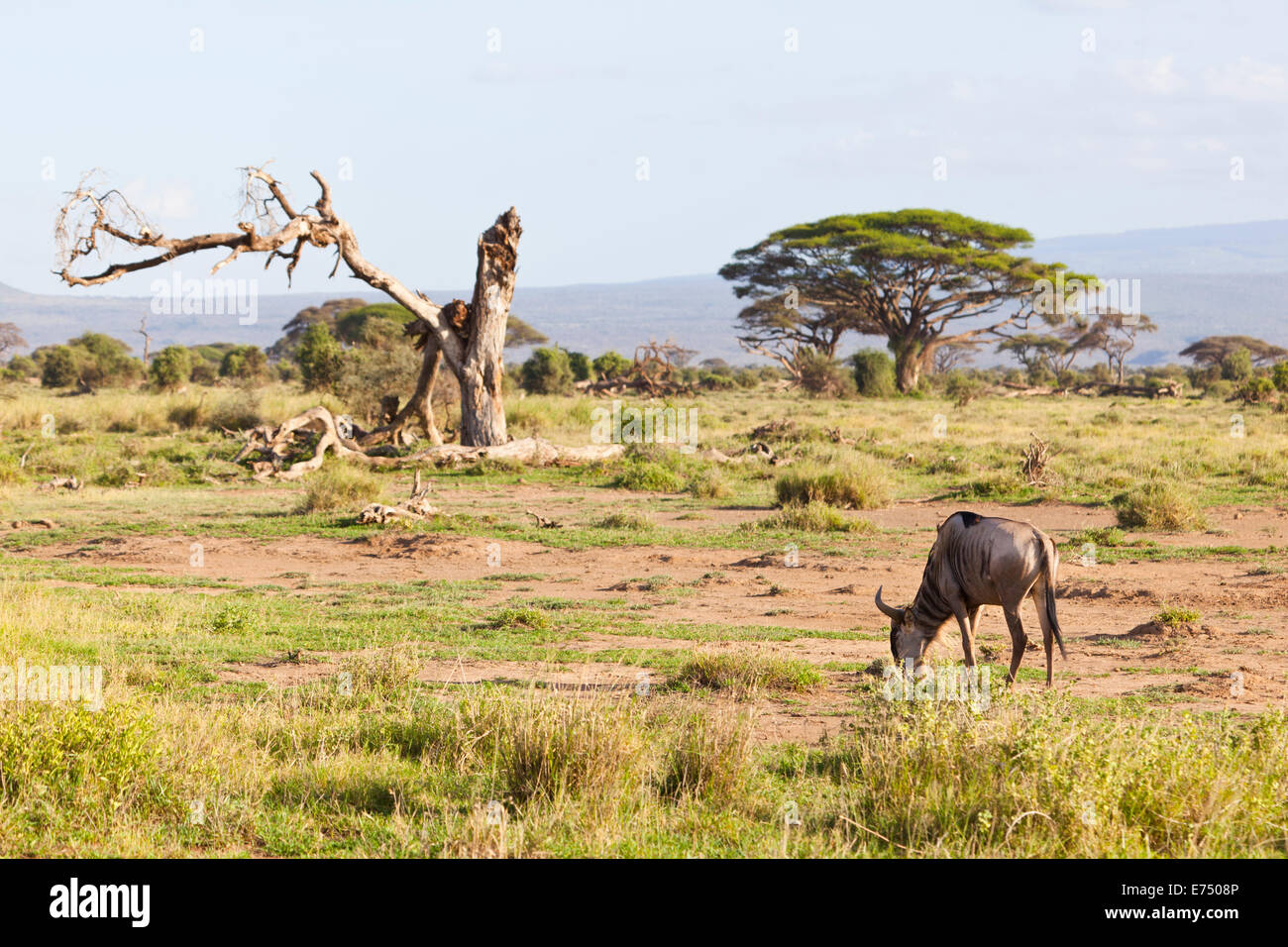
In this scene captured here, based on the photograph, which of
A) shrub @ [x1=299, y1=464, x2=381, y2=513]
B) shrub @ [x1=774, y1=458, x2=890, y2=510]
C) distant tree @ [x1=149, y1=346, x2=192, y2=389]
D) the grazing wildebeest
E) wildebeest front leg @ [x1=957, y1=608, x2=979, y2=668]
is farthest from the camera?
distant tree @ [x1=149, y1=346, x2=192, y2=389]

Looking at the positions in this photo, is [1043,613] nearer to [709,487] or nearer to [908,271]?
[709,487]

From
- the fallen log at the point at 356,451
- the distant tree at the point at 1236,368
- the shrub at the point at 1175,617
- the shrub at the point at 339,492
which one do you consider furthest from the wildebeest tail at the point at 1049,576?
the distant tree at the point at 1236,368

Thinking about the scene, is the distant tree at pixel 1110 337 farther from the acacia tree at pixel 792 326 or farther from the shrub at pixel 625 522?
the shrub at pixel 625 522

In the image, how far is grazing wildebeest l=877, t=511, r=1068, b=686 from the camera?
289 inches

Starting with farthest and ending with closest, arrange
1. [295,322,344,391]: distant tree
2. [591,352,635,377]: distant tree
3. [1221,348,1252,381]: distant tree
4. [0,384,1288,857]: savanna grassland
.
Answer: [1221,348,1252,381]: distant tree
[591,352,635,377]: distant tree
[295,322,344,391]: distant tree
[0,384,1288,857]: savanna grassland

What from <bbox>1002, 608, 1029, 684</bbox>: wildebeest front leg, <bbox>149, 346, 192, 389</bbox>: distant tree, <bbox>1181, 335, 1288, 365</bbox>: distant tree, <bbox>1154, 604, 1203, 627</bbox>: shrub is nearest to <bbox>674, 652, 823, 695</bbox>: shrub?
<bbox>1002, 608, 1029, 684</bbox>: wildebeest front leg

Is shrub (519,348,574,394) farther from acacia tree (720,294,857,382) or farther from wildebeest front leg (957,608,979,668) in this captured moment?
wildebeest front leg (957,608,979,668)

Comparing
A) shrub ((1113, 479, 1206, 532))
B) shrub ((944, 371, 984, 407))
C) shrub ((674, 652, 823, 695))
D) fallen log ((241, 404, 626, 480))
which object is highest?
shrub ((944, 371, 984, 407))

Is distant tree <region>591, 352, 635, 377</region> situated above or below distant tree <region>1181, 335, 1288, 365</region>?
below

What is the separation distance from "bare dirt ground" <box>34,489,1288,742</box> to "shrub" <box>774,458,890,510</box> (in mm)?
477

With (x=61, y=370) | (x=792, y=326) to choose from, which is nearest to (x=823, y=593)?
(x=61, y=370)

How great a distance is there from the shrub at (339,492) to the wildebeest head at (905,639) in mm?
10503
